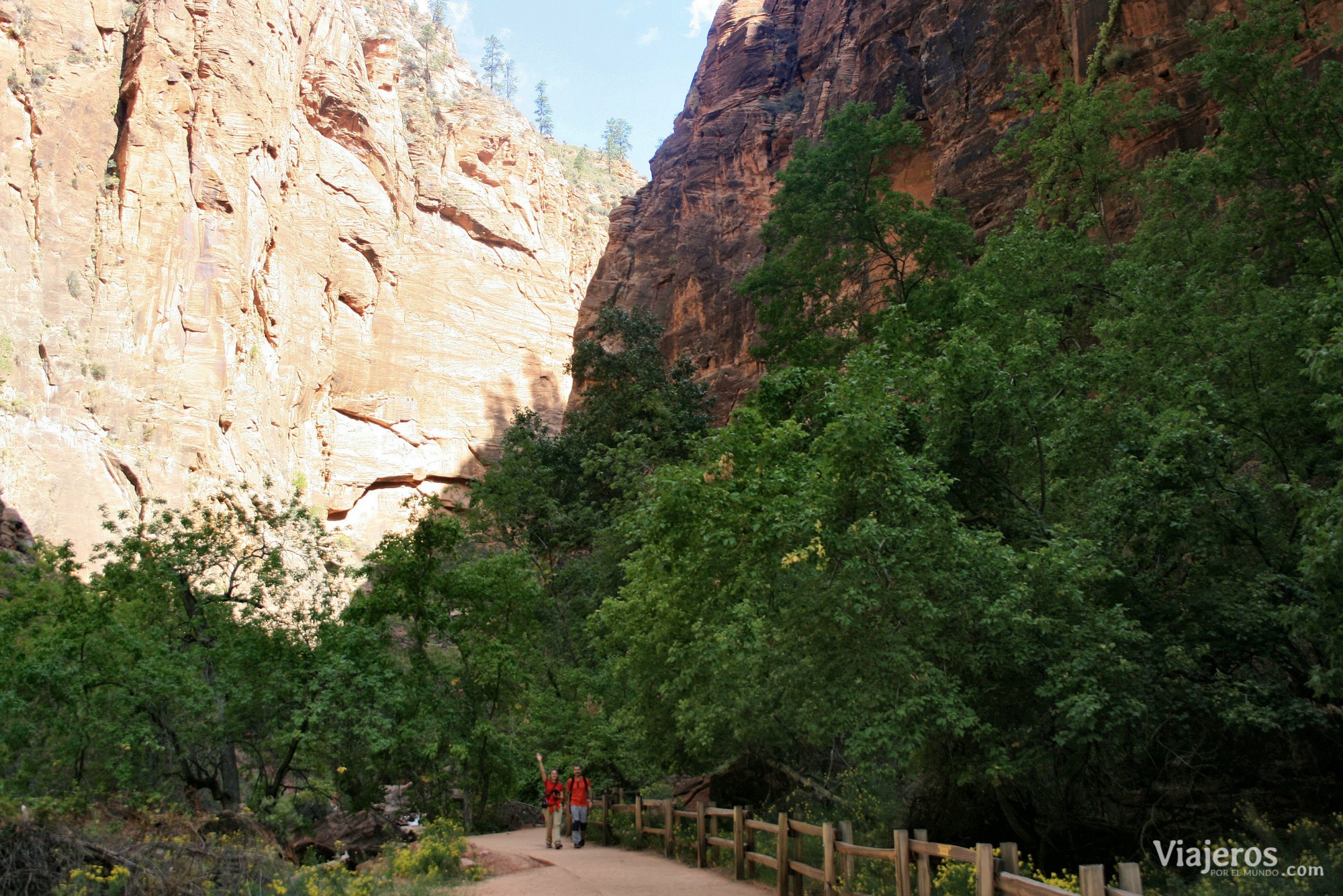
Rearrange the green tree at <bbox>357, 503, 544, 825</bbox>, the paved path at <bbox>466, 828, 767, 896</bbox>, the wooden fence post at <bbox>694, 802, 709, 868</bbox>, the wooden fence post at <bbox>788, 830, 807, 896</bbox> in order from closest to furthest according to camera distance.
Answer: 1. the wooden fence post at <bbox>788, 830, 807, 896</bbox>
2. the paved path at <bbox>466, 828, 767, 896</bbox>
3. the wooden fence post at <bbox>694, 802, 709, 868</bbox>
4. the green tree at <bbox>357, 503, 544, 825</bbox>

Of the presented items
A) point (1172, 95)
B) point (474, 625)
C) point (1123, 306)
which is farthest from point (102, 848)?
point (1172, 95)

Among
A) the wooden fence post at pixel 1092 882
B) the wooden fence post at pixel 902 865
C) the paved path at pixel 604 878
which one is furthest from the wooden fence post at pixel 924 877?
the paved path at pixel 604 878

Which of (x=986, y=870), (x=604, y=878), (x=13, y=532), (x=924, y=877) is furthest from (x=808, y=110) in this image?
(x=986, y=870)

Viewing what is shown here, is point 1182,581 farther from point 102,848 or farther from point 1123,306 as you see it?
point 102,848

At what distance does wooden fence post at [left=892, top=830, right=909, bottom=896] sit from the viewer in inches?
304

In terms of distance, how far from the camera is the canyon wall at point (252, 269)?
38375 mm

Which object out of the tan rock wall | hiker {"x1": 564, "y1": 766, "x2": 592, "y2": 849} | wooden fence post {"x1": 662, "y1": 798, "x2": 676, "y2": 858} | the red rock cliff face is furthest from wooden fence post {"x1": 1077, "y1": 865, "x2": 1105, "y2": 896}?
the red rock cliff face

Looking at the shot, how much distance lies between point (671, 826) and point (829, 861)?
17.1 feet

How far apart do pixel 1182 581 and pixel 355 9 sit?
6795cm

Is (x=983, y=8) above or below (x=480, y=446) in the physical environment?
above

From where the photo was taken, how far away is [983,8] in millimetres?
28250

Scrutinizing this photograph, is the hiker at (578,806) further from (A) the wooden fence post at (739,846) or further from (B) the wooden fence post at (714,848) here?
(A) the wooden fence post at (739,846)

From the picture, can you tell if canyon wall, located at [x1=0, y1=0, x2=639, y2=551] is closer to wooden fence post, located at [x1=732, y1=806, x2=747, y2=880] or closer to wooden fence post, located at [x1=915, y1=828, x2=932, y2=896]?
wooden fence post, located at [x1=732, y1=806, x2=747, y2=880]

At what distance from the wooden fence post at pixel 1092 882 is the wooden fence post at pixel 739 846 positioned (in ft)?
19.1
